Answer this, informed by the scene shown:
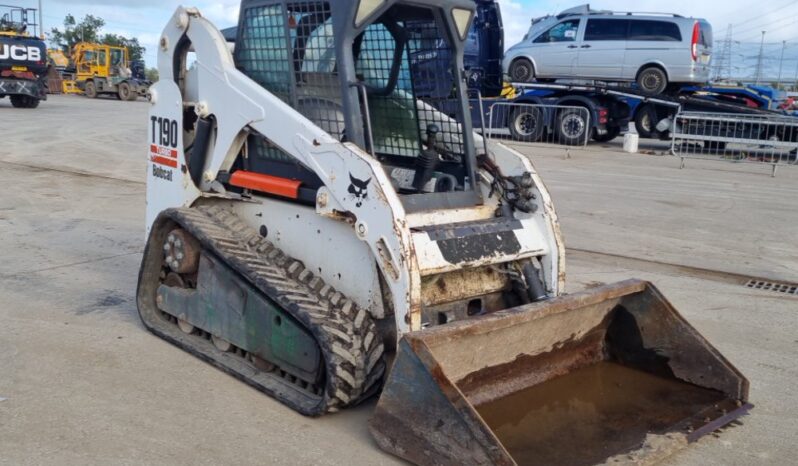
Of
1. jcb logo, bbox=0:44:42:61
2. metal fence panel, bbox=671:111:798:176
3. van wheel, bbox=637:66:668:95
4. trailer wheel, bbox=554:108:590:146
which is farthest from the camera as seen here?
jcb logo, bbox=0:44:42:61

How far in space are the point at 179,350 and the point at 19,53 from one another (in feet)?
84.9

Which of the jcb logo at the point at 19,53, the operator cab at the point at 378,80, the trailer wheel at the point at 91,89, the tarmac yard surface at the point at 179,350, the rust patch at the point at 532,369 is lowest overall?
the tarmac yard surface at the point at 179,350

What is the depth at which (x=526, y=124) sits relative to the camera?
21.5 m

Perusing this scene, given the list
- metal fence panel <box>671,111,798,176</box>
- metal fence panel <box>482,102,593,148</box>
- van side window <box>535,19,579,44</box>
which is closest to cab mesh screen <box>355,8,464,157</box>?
metal fence panel <box>671,111,798,176</box>

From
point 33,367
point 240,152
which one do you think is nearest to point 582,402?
point 240,152

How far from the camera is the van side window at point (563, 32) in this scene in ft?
72.2

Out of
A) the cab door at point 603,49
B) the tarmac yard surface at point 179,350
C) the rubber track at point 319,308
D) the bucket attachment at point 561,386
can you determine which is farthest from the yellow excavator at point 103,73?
the bucket attachment at point 561,386

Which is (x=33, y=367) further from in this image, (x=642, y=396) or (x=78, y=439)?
(x=642, y=396)

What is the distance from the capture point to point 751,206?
1232cm

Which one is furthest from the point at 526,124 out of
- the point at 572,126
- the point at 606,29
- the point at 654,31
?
the point at 654,31

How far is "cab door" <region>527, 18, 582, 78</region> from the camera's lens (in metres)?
21.9

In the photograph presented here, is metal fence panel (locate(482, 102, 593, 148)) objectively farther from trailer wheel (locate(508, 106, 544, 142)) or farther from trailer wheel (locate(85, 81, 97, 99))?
trailer wheel (locate(85, 81, 97, 99))

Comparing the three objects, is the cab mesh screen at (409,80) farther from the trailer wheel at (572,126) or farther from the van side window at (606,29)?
the van side window at (606,29)

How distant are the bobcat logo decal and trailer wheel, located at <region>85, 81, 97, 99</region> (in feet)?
134
